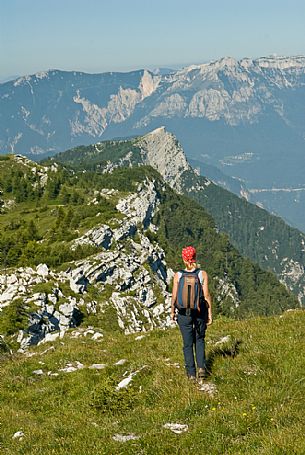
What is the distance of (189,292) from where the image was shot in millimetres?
14250

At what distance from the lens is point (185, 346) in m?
15.0

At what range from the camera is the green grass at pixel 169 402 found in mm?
11336

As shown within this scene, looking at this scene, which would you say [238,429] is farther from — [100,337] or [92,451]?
[100,337]

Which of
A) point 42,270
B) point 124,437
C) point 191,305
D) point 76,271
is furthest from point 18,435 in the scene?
point 76,271

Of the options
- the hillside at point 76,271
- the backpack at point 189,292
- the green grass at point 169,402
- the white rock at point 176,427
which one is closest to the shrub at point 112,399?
the green grass at point 169,402

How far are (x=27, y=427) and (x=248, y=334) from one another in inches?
341

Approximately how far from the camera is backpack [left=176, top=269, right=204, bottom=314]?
14250 mm

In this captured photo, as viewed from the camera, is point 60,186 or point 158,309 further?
point 60,186

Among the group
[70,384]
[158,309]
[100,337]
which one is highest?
[70,384]

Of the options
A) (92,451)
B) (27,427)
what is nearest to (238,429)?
(92,451)

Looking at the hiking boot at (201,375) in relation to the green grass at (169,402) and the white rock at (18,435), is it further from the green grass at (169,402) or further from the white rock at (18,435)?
the white rock at (18,435)

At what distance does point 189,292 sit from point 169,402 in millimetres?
2981

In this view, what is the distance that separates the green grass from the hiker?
74 centimetres

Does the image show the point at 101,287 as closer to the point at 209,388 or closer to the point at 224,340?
the point at 224,340
